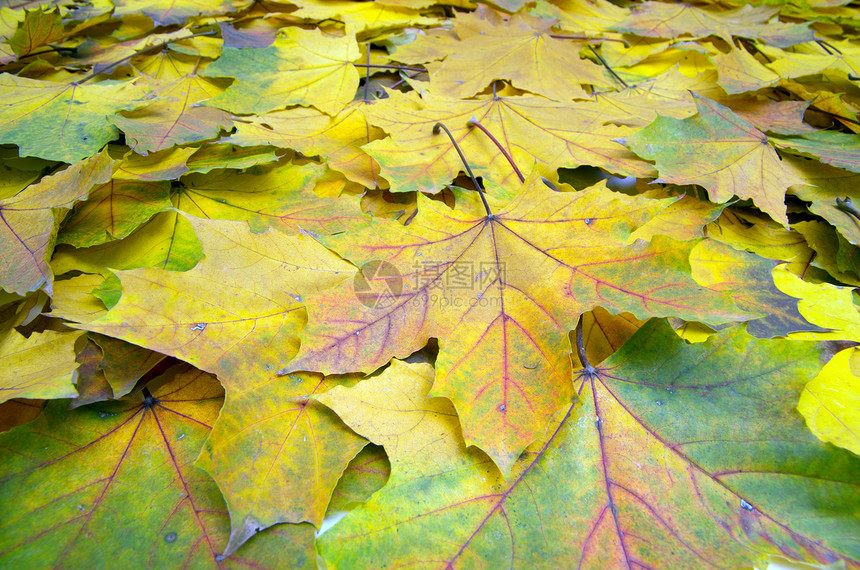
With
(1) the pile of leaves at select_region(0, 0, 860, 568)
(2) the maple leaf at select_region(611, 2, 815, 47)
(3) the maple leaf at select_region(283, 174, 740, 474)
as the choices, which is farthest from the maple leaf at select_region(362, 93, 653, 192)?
(2) the maple leaf at select_region(611, 2, 815, 47)

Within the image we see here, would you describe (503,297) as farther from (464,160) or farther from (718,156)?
(718,156)

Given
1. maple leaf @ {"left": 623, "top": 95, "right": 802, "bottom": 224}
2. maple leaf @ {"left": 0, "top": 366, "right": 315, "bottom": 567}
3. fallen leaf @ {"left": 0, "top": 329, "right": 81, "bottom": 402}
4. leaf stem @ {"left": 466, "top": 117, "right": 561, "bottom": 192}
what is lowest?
maple leaf @ {"left": 0, "top": 366, "right": 315, "bottom": 567}

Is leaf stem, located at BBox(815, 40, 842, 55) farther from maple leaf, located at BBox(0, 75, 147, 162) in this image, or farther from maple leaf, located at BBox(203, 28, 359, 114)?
maple leaf, located at BBox(0, 75, 147, 162)

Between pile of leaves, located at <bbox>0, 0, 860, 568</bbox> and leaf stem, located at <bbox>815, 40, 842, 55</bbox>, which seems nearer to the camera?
pile of leaves, located at <bbox>0, 0, 860, 568</bbox>

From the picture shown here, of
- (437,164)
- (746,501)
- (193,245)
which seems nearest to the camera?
(746,501)

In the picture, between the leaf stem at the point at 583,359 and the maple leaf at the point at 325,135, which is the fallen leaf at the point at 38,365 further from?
the leaf stem at the point at 583,359

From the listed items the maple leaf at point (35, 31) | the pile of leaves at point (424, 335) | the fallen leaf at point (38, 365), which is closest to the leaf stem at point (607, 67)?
the pile of leaves at point (424, 335)

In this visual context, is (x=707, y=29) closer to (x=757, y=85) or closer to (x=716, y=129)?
(x=757, y=85)

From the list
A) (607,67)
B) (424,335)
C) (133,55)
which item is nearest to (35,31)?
(133,55)

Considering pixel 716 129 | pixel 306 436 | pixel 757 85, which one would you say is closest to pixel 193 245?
pixel 306 436
